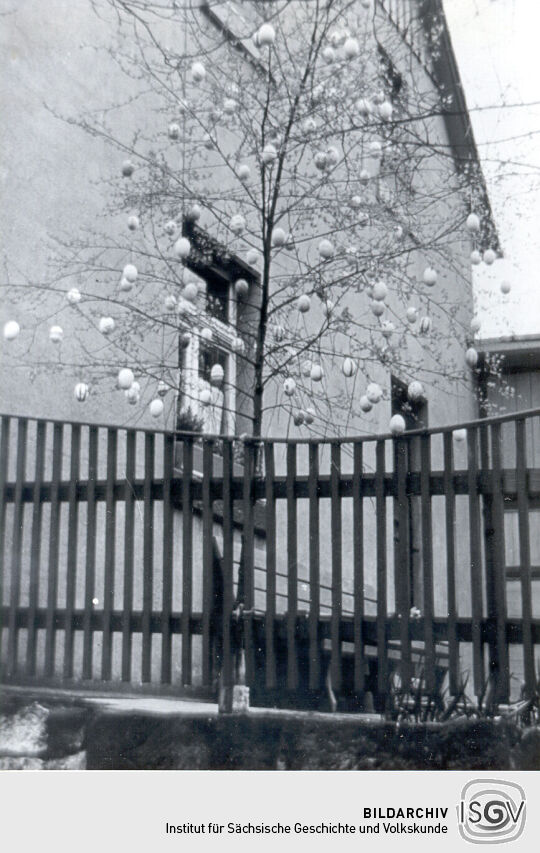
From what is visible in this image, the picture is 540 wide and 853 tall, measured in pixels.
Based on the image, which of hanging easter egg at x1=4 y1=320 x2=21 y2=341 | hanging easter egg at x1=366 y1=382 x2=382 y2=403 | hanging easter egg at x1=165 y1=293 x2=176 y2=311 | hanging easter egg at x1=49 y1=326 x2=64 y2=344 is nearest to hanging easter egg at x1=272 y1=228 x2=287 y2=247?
hanging easter egg at x1=165 y1=293 x2=176 y2=311

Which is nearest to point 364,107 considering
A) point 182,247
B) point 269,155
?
point 269,155

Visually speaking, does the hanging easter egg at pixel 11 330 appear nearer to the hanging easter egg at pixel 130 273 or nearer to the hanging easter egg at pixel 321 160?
the hanging easter egg at pixel 130 273

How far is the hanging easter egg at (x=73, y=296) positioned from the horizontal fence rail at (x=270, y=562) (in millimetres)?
662

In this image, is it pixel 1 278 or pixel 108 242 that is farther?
pixel 108 242

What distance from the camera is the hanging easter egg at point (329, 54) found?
5.56 meters

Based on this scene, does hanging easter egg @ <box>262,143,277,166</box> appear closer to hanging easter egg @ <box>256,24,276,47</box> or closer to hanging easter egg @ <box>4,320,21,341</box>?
hanging easter egg @ <box>256,24,276,47</box>

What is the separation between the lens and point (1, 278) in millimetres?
5020

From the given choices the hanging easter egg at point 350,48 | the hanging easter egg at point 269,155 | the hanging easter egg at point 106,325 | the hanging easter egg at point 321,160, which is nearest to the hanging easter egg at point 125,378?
the hanging easter egg at point 106,325

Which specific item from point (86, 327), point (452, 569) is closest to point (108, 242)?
point (86, 327)

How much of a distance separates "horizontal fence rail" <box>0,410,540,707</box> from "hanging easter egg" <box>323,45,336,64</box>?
2051mm

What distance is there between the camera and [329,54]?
556 cm

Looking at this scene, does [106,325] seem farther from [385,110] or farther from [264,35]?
[385,110]
